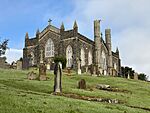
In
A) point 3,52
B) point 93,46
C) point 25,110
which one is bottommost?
point 25,110

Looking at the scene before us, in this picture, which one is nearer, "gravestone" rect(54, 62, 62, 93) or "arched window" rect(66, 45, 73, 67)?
"gravestone" rect(54, 62, 62, 93)

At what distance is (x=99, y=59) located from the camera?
67000mm

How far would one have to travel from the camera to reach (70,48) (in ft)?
214

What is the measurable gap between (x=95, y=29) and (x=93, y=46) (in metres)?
3.64

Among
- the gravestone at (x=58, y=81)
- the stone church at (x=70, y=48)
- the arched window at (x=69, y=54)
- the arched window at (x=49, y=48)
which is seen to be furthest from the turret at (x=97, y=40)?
the gravestone at (x=58, y=81)

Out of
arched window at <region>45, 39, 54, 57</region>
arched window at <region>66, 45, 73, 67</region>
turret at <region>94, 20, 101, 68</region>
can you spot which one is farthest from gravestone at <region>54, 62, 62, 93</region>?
arched window at <region>45, 39, 54, 57</region>

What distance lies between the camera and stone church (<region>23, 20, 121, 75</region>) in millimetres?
64812

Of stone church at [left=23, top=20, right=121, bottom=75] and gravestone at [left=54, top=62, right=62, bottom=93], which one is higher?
stone church at [left=23, top=20, right=121, bottom=75]

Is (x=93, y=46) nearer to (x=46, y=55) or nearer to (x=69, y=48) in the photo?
(x=69, y=48)

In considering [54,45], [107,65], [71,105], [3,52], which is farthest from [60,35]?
[71,105]

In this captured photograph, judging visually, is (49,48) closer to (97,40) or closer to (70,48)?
(70,48)

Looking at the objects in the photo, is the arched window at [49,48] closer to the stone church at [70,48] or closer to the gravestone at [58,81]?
the stone church at [70,48]

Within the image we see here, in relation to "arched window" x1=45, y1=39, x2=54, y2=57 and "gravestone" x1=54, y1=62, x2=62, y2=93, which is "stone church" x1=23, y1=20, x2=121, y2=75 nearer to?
"arched window" x1=45, y1=39, x2=54, y2=57

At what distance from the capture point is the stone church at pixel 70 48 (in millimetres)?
64812
